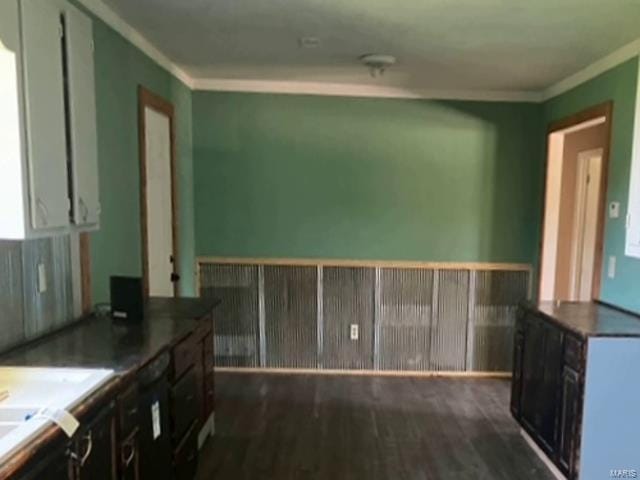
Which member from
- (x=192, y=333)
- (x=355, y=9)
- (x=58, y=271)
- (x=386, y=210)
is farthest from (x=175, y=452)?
(x=386, y=210)

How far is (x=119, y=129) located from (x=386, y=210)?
233 cm

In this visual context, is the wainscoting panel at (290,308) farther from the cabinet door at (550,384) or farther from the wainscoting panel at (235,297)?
the cabinet door at (550,384)

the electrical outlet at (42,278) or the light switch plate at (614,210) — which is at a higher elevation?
the light switch plate at (614,210)

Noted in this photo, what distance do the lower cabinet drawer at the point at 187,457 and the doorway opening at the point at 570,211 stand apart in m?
3.09

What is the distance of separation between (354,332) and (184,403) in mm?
→ 2126

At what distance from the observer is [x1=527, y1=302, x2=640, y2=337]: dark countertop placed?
2.37 metres

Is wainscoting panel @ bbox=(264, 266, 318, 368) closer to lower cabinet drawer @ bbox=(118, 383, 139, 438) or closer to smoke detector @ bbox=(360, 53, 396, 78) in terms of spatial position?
smoke detector @ bbox=(360, 53, 396, 78)

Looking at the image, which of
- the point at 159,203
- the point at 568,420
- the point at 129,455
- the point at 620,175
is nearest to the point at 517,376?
the point at 568,420

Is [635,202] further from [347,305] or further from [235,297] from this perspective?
[235,297]

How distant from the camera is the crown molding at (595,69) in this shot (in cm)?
284

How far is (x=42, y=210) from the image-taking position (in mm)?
1679

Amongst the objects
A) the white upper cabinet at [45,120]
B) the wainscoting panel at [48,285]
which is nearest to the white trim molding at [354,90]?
the white upper cabinet at [45,120]

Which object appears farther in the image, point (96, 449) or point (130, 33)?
point (130, 33)

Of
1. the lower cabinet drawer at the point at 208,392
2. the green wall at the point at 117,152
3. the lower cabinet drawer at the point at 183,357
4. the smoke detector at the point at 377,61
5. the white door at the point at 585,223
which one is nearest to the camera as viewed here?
the lower cabinet drawer at the point at 183,357
